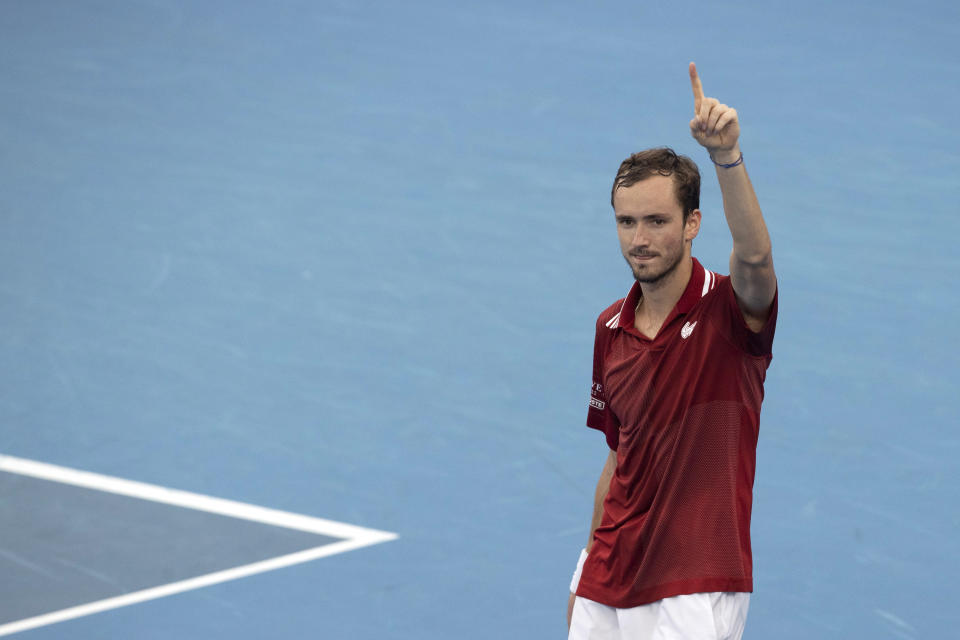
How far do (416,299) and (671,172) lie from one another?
4.96 meters

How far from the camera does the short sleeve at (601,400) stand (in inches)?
154

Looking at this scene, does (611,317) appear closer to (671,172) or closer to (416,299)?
(671,172)

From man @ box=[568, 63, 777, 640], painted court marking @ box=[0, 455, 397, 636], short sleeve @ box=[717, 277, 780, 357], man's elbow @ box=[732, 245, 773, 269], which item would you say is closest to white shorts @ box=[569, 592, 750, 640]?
man @ box=[568, 63, 777, 640]

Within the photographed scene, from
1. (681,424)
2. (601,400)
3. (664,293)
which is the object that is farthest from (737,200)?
(601,400)

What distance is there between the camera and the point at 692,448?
3582 millimetres

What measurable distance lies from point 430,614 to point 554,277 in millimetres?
3408

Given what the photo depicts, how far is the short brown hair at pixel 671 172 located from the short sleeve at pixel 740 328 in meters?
0.26

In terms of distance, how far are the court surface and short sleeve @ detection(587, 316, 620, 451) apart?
1852 millimetres

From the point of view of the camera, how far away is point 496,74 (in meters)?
11.3

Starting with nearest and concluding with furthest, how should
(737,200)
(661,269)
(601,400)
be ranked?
(737,200) → (661,269) → (601,400)

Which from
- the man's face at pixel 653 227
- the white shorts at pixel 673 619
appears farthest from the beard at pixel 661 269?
the white shorts at pixel 673 619

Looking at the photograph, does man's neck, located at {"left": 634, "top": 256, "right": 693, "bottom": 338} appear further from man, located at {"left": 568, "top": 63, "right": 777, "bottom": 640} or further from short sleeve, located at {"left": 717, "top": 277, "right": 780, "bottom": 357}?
short sleeve, located at {"left": 717, "top": 277, "right": 780, "bottom": 357}

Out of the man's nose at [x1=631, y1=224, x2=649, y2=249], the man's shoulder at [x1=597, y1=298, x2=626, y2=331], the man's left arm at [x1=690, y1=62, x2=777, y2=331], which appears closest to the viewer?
the man's left arm at [x1=690, y1=62, x2=777, y2=331]

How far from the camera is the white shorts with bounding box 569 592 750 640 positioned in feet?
11.6
